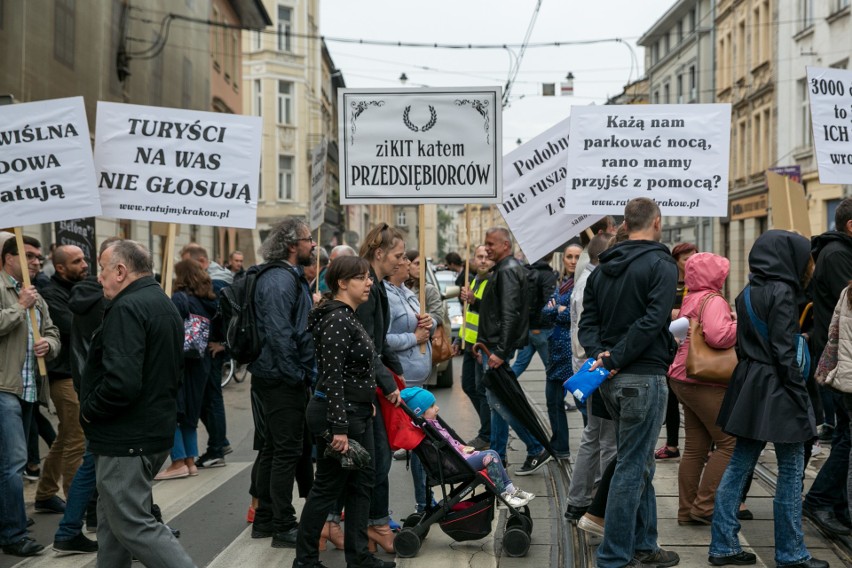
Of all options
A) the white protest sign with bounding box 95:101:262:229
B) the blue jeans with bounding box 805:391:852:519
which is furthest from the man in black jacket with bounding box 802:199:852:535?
the white protest sign with bounding box 95:101:262:229

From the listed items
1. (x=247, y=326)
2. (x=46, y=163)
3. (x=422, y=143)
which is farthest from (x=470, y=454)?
(x=46, y=163)

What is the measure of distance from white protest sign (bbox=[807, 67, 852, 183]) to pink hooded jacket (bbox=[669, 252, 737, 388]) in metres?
2.00

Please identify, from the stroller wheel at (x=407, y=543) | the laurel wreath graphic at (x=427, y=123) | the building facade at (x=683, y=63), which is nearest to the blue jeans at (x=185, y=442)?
the stroller wheel at (x=407, y=543)

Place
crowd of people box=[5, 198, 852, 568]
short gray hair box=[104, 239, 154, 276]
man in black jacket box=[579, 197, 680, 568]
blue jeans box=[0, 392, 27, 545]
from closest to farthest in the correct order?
Result: crowd of people box=[5, 198, 852, 568]
short gray hair box=[104, 239, 154, 276]
man in black jacket box=[579, 197, 680, 568]
blue jeans box=[0, 392, 27, 545]

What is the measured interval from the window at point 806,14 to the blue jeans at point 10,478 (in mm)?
29821

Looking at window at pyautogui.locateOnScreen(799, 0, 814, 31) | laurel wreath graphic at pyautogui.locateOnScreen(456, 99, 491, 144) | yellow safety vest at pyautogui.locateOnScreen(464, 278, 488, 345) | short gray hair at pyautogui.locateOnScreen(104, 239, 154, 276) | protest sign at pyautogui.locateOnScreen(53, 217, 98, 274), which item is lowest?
yellow safety vest at pyautogui.locateOnScreen(464, 278, 488, 345)

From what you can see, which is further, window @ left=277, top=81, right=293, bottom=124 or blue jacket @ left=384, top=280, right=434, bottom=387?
window @ left=277, top=81, right=293, bottom=124

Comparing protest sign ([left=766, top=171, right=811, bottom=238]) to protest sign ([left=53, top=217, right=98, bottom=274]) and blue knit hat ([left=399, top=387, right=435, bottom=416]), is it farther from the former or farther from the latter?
protest sign ([left=53, top=217, right=98, bottom=274])

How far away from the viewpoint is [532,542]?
6203 millimetres

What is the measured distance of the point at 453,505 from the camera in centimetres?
604

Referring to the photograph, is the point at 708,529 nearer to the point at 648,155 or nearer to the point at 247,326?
the point at 648,155

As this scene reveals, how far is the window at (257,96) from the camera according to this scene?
48.8m

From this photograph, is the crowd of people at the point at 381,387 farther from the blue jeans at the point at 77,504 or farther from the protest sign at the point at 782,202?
the protest sign at the point at 782,202

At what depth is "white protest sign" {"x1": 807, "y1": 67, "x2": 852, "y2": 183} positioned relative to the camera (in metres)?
7.68
